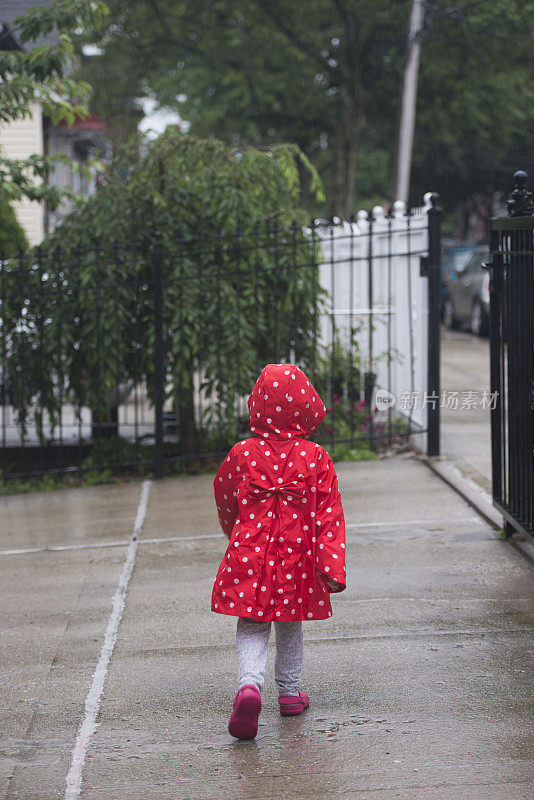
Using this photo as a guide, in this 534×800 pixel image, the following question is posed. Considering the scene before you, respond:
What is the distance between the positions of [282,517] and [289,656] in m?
0.53

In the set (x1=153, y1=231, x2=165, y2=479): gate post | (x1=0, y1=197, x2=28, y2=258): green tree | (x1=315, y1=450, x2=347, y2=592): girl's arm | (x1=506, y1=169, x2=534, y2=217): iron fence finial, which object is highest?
(x1=0, y1=197, x2=28, y2=258): green tree

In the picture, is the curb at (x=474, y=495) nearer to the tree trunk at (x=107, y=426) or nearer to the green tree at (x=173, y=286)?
the green tree at (x=173, y=286)

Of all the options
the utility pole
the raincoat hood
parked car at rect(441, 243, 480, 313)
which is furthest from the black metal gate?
parked car at rect(441, 243, 480, 313)

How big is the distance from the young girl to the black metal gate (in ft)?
6.60

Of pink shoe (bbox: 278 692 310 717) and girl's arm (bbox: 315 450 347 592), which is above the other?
girl's arm (bbox: 315 450 347 592)

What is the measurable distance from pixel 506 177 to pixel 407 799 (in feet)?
136

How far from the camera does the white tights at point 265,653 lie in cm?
363

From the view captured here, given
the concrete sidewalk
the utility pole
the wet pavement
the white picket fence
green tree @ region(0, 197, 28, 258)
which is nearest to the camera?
the concrete sidewalk

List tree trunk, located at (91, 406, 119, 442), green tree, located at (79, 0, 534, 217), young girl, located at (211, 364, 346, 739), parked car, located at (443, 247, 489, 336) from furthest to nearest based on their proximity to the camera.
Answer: green tree, located at (79, 0, 534, 217)
parked car, located at (443, 247, 489, 336)
tree trunk, located at (91, 406, 119, 442)
young girl, located at (211, 364, 346, 739)

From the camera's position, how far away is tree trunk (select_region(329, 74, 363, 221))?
2730 cm

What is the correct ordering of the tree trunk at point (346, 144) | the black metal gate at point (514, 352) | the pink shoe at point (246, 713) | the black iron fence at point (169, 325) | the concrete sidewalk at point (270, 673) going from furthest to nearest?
the tree trunk at point (346, 144)
the black iron fence at point (169, 325)
the black metal gate at point (514, 352)
the pink shoe at point (246, 713)
the concrete sidewalk at point (270, 673)

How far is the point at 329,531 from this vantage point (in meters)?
3.66

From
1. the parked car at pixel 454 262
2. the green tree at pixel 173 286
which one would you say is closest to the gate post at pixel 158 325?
the green tree at pixel 173 286

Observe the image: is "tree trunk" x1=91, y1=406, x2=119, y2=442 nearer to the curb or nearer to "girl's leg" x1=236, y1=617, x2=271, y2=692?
the curb
